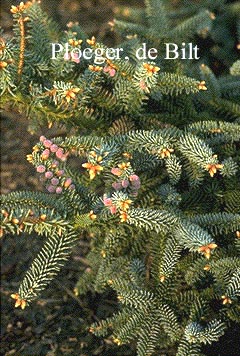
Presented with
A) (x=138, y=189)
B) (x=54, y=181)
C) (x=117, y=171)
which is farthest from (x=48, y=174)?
(x=138, y=189)

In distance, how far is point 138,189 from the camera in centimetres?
209

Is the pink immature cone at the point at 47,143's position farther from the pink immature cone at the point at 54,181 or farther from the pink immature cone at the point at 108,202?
the pink immature cone at the point at 108,202

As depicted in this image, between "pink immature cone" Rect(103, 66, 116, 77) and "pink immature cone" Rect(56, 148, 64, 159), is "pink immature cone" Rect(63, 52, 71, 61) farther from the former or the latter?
"pink immature cone" Rect(56, 148, 64, 159)

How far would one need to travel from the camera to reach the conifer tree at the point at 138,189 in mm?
1798

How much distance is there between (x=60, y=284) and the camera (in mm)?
2566

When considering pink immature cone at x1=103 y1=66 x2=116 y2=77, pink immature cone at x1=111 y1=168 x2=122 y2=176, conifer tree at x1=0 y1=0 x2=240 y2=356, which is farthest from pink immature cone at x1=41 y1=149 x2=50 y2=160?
pink immature cone at x1=103 y1=66 x2=116 y2=77

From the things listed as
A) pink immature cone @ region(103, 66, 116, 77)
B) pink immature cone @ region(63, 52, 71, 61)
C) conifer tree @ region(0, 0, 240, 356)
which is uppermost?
pink immature cone @ region(63, 52, 71, 61)

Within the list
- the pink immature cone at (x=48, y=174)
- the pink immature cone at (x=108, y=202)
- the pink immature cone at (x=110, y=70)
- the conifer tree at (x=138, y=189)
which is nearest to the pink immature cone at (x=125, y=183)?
the conifer tree at (x=138, y=189)

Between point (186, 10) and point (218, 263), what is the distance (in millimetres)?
1728

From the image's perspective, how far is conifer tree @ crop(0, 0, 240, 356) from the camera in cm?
180

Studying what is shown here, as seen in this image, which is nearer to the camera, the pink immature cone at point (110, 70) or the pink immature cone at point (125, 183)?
the pink immature cone at point (125, 183)

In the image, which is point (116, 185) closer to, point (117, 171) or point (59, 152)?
point (117, 171)

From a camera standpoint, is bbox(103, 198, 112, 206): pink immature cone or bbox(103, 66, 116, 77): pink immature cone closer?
bbox(103, 198, 112, 206): pink immature cone

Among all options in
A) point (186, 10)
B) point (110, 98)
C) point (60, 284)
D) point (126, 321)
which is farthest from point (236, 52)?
point (126, 321)
